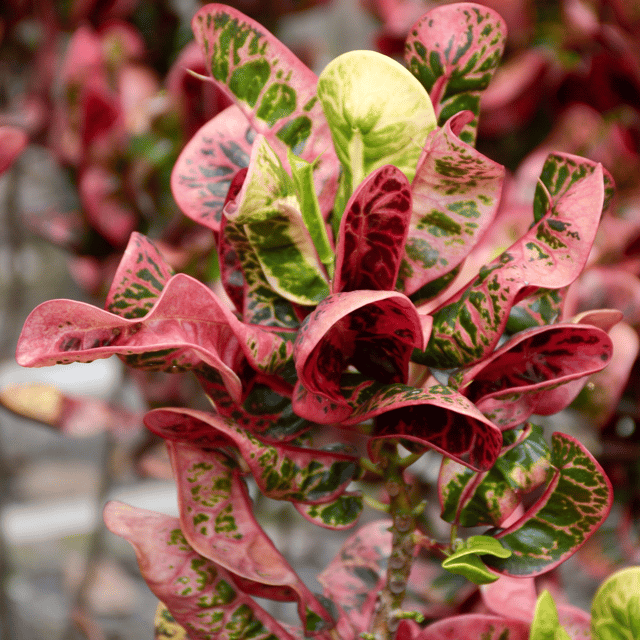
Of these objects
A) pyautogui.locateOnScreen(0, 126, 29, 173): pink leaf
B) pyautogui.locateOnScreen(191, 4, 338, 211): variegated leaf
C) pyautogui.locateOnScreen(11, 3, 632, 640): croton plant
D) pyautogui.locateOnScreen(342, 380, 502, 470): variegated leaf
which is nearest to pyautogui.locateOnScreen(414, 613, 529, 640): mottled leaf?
pyautogui.locateOnScreen(11, 3, 632, 640): croton plant

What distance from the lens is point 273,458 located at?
0.27 meters

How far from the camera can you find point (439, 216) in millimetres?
271

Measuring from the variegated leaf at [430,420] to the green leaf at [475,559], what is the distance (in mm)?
39

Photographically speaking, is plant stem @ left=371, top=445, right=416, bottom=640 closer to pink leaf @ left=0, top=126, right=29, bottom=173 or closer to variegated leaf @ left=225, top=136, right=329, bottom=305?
variegated leaf @ left=225, top=136, right=329, bottom=305

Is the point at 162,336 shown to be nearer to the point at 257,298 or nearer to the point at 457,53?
the point at 257,298

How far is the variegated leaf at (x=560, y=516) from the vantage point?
27 centimetres

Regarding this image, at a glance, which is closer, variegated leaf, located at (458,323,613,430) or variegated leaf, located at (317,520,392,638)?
variegated leaf, located at (458,323,613,430)

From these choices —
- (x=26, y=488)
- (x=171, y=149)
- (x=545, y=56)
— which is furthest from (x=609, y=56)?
(x=26, y=488)

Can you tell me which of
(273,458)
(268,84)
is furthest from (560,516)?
(268,84)

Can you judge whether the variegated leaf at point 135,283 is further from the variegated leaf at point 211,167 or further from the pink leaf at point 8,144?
the pink leaf at point 8,144

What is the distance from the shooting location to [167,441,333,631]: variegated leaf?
0.95ft

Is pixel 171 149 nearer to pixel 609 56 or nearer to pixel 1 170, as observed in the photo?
pixel 1 170

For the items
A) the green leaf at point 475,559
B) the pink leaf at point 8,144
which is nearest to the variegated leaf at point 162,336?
the green leaf at point 475,559

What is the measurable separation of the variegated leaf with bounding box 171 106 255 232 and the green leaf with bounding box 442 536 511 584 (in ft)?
0.58
